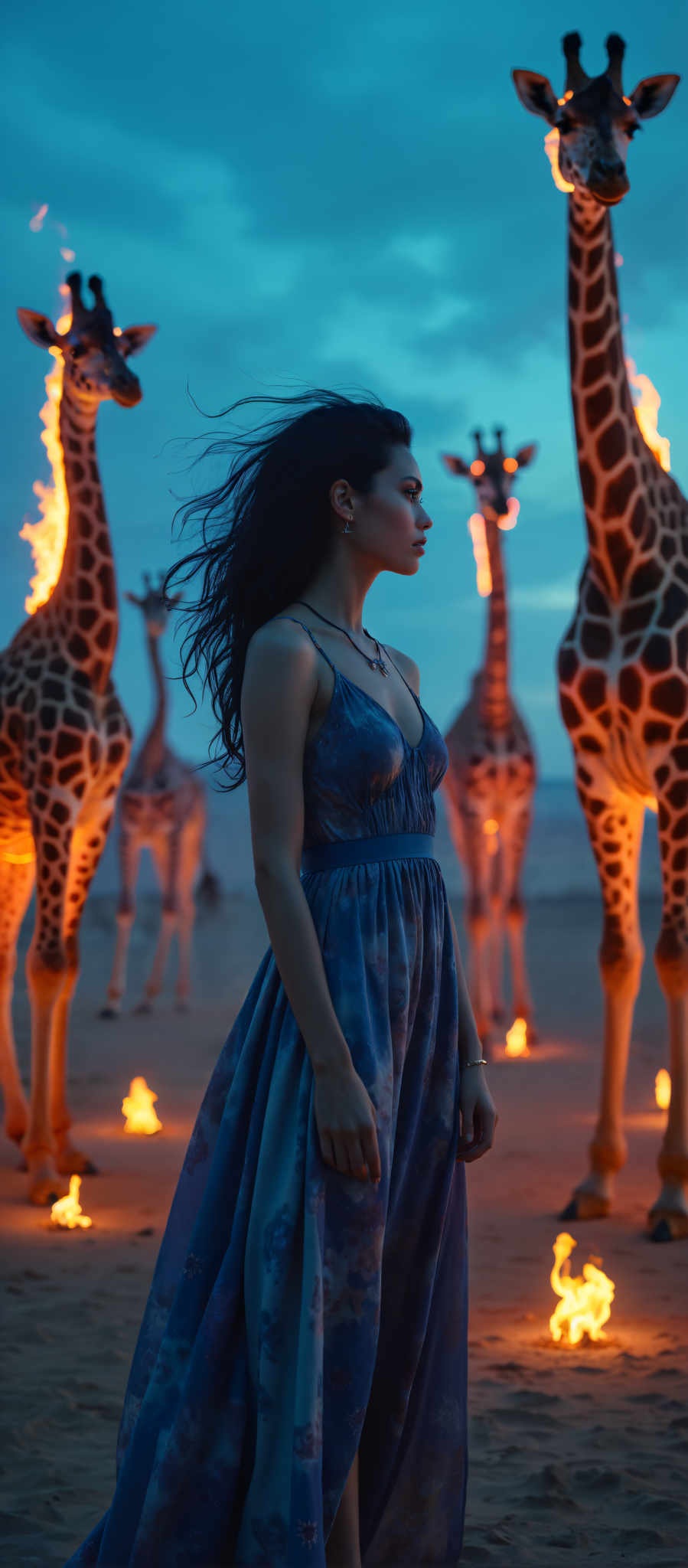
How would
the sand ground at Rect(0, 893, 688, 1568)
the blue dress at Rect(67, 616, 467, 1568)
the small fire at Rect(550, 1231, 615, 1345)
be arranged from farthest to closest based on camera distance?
the small fire at Rect(550, 1231, 615, 1345) < the sand ground at Rect(0, 893, 688, 1568) < the blue dress at Rect(67, 616, 467, 1568)

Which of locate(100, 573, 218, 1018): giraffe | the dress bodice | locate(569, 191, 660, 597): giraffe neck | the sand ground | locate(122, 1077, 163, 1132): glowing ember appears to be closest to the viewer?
the dress bodice

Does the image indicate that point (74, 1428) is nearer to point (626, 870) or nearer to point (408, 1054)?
point (408, 1054)

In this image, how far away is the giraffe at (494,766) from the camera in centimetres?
1001

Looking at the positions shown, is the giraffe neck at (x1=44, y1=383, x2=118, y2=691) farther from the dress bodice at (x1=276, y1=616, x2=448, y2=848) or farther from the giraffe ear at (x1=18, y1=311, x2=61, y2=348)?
the dress bodice at (x1=276, y1=616, x2=448, y2=848)

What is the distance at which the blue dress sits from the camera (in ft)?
6.69

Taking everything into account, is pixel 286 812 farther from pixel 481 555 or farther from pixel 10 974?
pixel 481 555

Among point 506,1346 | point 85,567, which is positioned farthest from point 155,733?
point 506,1346

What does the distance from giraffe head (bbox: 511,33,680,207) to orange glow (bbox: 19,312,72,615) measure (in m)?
2.49

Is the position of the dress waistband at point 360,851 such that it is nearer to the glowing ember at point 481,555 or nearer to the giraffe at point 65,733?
the giraffe at point 65,733

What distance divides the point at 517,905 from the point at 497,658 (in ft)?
6.27

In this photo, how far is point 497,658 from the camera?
10133mm

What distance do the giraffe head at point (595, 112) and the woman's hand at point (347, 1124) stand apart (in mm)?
4098

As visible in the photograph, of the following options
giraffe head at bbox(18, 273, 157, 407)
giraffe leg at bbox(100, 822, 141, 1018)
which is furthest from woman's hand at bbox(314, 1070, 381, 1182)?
giraffe leg at bbox(100, 822, 141, 1018)

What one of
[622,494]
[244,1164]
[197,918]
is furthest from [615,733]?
[197,918]
